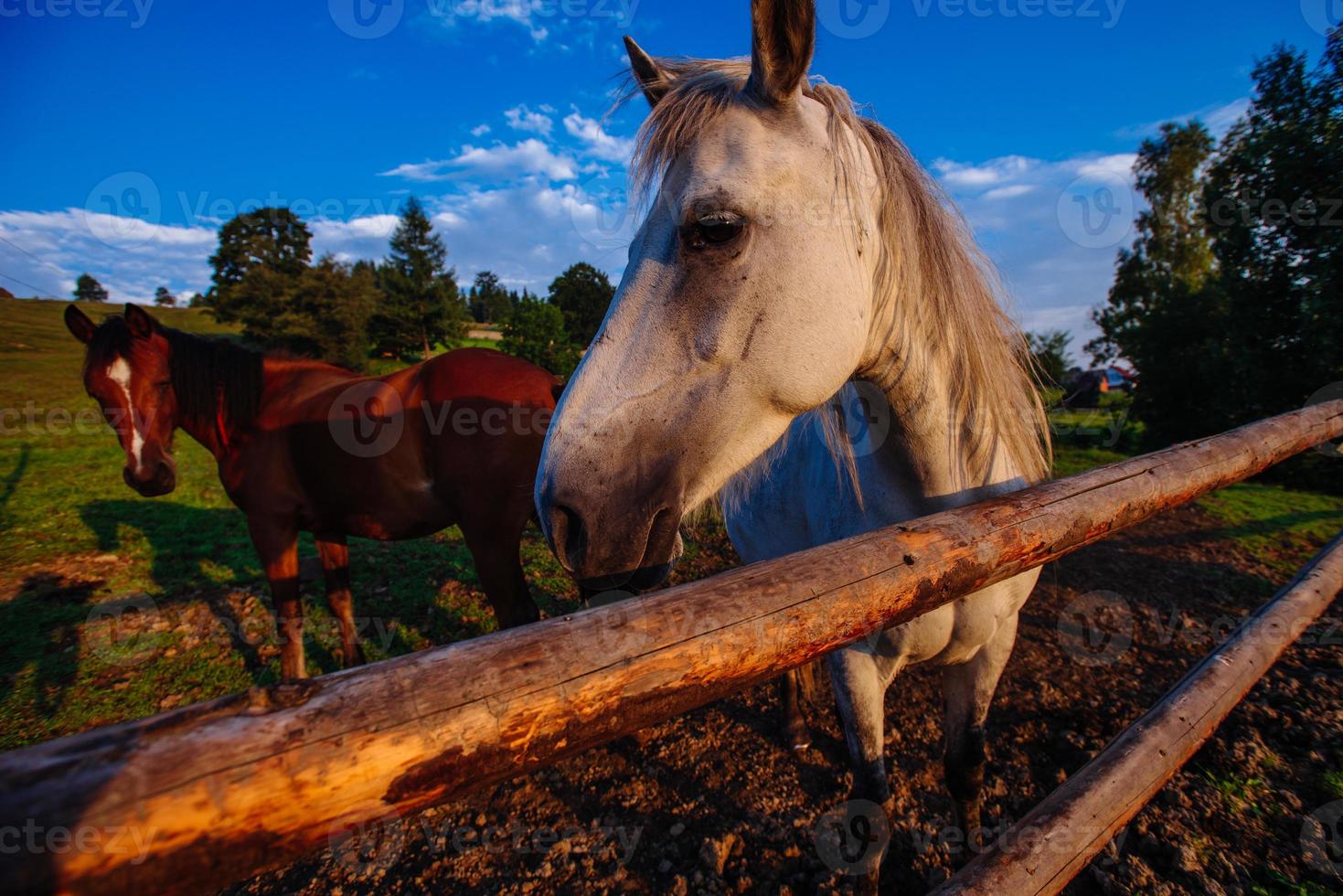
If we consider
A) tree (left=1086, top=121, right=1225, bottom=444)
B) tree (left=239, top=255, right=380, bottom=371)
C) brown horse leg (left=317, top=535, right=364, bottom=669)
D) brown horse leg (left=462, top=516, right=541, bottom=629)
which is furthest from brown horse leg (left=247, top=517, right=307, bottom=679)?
tree (left=239, top=255, right=380, bottom=371)

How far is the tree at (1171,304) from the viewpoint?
416 inches

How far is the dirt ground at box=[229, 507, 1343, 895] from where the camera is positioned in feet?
7.02

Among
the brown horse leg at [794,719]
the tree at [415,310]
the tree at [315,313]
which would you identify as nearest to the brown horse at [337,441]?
the brown horse leg at [794,719]

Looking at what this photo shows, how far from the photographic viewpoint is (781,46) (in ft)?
4.18

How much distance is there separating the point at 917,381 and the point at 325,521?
12.4 ft

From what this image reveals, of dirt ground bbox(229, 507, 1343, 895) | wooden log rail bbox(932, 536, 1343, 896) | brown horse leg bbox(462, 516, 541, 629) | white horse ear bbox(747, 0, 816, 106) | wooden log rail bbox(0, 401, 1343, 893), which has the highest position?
white horse ear bbox(747, 0, 816, 106)

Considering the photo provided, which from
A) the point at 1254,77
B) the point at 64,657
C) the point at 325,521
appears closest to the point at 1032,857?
the point at 325,521

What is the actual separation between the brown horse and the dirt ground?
113 centimetres

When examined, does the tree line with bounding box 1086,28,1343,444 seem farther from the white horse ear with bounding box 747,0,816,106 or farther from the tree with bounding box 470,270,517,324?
the tree with bounding box 470,270,517,324

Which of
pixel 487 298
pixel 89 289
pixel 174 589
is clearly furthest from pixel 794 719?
pixel 89 289

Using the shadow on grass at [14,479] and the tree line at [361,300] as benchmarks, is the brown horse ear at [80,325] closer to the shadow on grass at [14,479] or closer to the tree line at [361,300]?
the shadow on grass at [14,479]

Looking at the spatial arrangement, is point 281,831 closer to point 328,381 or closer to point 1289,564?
point 328,381

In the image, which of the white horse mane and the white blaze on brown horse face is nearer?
the white blaze on brown horse face

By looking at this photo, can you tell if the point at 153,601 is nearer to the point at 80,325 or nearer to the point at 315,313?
the point at 80,325
